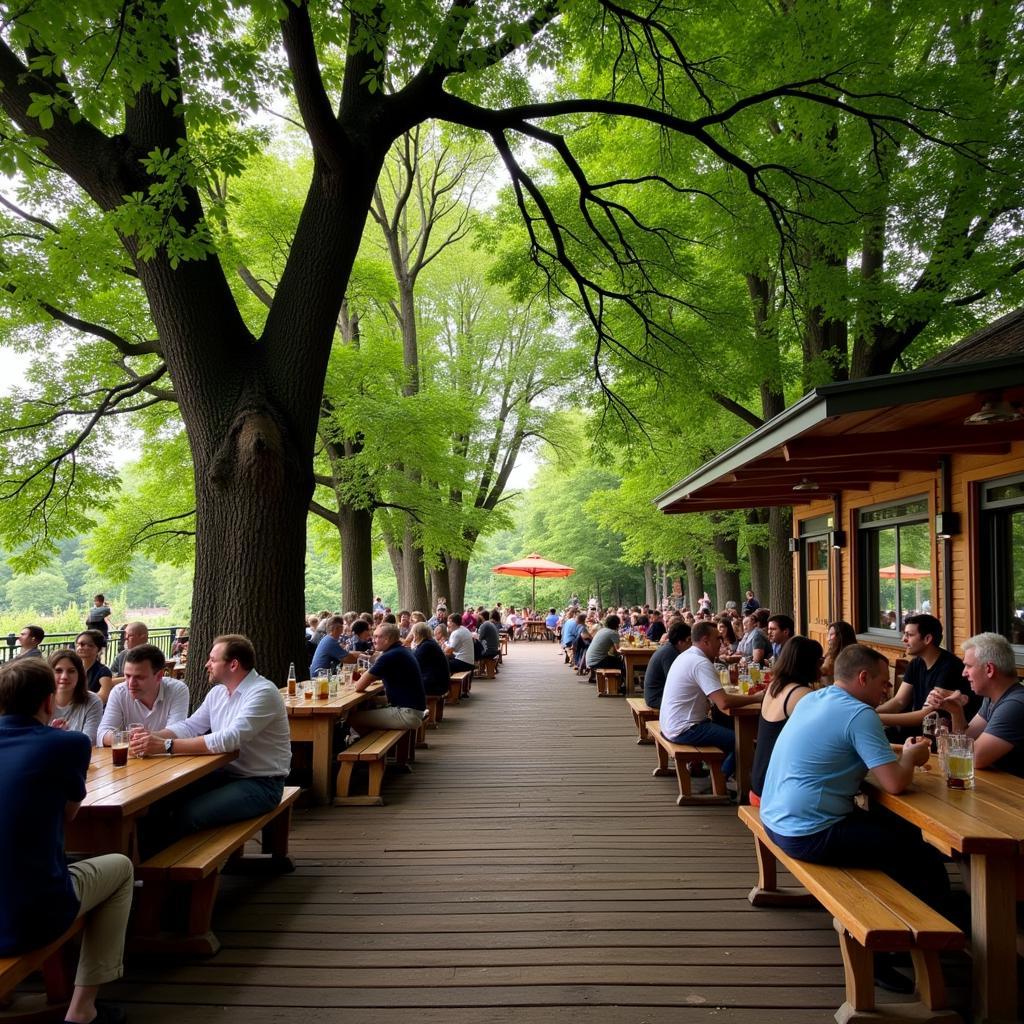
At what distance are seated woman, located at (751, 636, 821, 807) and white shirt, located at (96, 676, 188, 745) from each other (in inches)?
140

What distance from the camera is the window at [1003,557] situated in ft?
24.6

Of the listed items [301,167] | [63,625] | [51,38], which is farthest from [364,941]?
[63,625]

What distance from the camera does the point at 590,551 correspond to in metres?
44.2

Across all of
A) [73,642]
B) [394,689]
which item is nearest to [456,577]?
[73,642]

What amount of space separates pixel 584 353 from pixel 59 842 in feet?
52.1

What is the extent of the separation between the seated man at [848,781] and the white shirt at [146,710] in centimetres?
359

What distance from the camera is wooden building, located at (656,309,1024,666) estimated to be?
5.18m

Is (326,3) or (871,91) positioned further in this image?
(871,91)

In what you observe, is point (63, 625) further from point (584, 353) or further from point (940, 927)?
point (940, 927)

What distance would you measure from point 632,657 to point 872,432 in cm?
802

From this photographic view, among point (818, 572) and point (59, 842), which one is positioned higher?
point (818, 572)

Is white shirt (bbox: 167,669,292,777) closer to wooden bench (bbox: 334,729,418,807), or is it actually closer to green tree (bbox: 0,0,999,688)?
wooden bench (bbox: 334,729,418,807)

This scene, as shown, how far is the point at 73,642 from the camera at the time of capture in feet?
36.7

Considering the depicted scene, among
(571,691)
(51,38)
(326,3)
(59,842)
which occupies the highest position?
(326,3)
